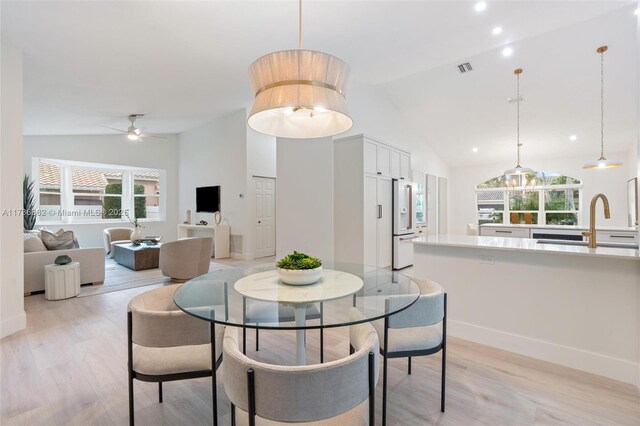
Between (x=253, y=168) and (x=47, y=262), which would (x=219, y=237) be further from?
(x=47, y=262)

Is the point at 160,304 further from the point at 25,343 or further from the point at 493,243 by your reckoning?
the point at 493,243

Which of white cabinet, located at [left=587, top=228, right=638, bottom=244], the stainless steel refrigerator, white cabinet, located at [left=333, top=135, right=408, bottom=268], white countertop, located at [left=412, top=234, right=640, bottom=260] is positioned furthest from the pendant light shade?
white cabinet, located at [left=587, top=228, right=638, bottom=244]

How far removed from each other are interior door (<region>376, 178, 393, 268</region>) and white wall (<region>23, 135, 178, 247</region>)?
17.3 feet

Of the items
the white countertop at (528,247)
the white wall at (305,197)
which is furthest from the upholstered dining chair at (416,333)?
the white wall at (305,197)

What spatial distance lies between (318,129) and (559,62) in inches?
199

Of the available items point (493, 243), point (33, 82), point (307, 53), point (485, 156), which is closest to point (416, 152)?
point (485, 156)

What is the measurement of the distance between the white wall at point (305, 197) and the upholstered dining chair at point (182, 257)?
1.29 metres

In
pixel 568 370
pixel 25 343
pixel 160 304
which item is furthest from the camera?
pixel 25 343

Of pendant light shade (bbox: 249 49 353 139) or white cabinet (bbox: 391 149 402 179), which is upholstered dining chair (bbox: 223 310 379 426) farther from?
white cabinet (bbox: 391 149 402 179)

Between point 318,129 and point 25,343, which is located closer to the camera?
point 318,129

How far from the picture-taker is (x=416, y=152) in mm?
7488

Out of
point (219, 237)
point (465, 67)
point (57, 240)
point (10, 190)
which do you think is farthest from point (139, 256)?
point (465, 67)

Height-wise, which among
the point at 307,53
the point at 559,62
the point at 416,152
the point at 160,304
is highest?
the point at 559,62

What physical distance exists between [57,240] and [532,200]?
1069 centimetres
